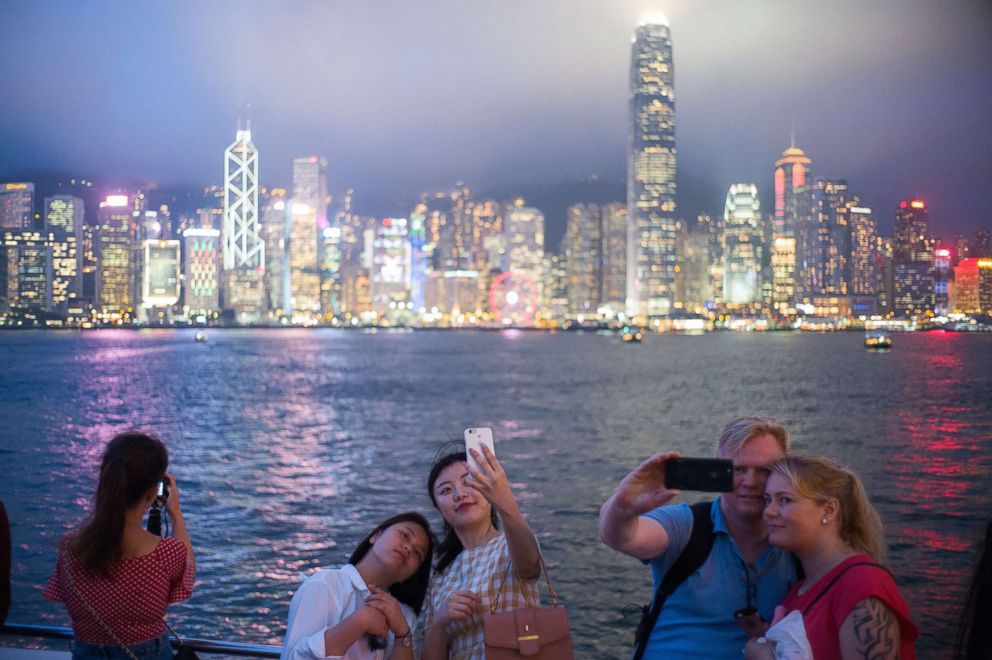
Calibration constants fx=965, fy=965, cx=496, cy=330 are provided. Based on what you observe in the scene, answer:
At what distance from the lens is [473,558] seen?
252 cm

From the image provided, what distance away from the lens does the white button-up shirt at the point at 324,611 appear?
2.24 meters

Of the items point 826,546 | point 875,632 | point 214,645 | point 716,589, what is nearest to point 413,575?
point 716,589

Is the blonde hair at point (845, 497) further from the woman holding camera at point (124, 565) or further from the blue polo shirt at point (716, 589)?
the woman holding camera at point (124, 565)

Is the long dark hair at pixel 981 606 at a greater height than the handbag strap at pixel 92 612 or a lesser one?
greater

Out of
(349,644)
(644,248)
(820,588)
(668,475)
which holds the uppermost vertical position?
(644,248)

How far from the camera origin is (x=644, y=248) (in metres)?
170

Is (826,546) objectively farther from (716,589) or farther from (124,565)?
(124,565)

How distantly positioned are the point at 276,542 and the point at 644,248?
6293 inches

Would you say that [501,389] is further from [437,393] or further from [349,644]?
[349,644]

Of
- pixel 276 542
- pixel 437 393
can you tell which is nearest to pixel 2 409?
pixel 437 393

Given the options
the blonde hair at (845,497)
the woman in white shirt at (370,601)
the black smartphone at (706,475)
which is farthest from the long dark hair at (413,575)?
the blonde hair at (845,497)

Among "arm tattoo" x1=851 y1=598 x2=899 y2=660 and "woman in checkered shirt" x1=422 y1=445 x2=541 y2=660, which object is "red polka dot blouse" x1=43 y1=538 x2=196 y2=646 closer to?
"woman in checkered shirt" x1=422 y1=445 x2=541 y2=660

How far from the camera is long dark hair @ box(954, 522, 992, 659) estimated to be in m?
1.72

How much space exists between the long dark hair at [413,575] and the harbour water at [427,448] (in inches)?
40.0
